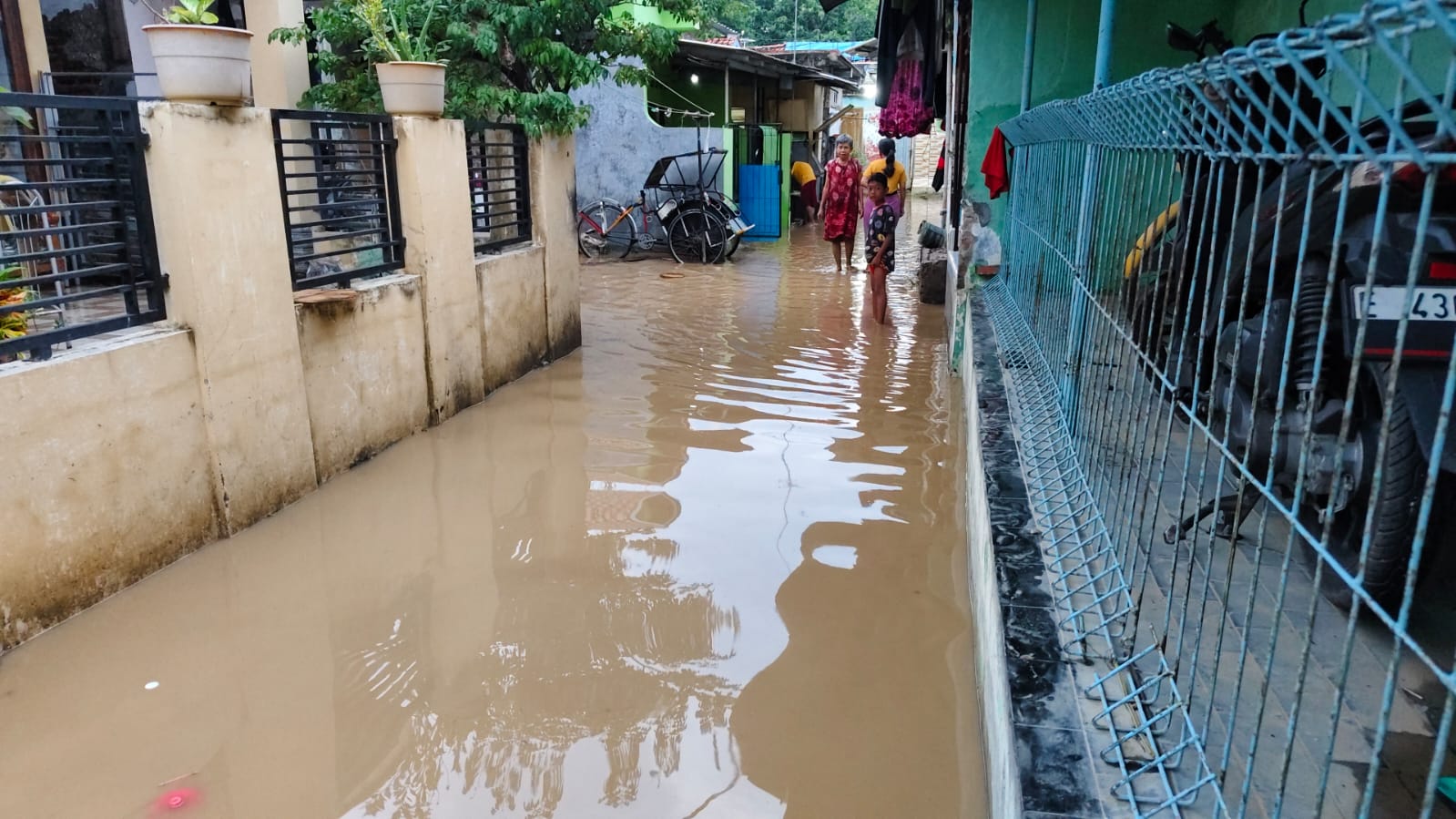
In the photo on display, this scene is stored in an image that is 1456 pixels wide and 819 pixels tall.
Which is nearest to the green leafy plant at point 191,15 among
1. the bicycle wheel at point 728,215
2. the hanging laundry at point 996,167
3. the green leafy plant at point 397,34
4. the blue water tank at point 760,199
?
the green leafy plant at point 397,34

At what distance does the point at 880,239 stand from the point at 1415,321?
262 inches

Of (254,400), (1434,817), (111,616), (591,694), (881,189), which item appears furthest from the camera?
(881,189)

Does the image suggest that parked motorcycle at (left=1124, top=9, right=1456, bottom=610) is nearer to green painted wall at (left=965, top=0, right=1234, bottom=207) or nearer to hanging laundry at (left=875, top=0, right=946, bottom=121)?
green painted wall at (left=965, top=0, right=1234, bottom=207)

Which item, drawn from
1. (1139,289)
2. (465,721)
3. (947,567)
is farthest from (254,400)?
(1139,289)

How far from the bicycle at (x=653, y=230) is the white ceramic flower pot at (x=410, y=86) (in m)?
6.30

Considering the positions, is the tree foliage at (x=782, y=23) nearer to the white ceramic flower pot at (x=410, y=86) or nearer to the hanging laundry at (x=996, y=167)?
the hanging laundry at (x=996, y=167)

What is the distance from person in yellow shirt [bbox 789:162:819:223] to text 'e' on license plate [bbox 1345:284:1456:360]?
16516mm

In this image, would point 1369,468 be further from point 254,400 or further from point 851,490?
point 254,400

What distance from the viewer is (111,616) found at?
133 inches

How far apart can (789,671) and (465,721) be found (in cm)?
96

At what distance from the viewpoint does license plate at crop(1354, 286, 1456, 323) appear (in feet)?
6.44

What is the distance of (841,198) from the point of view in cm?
1080

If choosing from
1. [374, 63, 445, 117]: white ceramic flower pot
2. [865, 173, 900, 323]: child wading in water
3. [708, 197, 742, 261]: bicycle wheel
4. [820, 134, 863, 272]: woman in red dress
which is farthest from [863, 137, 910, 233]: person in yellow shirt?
[374, 63, 445, 117]: white ceramic flower pot

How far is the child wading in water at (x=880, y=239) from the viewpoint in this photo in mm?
8289
